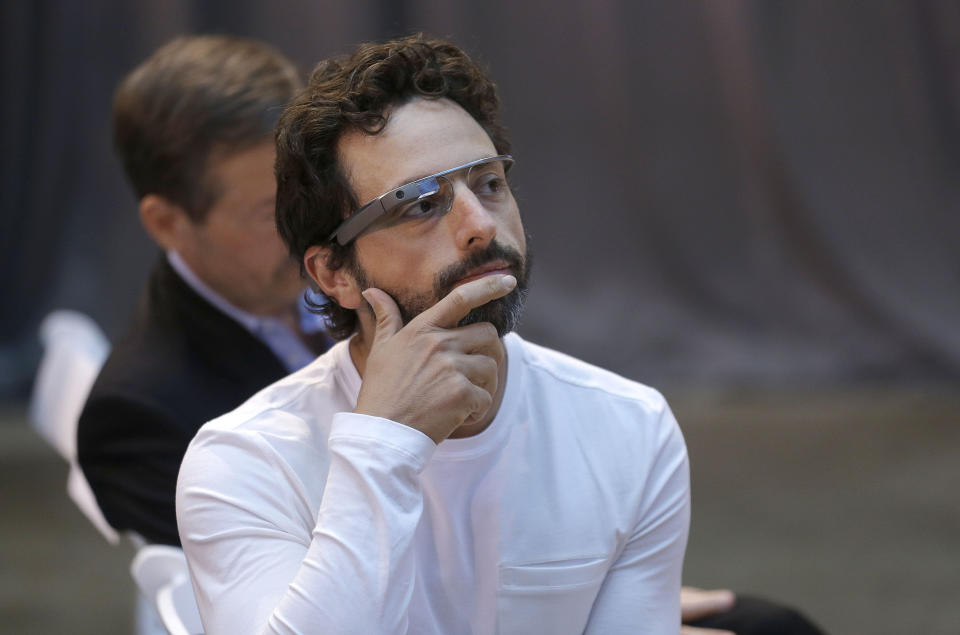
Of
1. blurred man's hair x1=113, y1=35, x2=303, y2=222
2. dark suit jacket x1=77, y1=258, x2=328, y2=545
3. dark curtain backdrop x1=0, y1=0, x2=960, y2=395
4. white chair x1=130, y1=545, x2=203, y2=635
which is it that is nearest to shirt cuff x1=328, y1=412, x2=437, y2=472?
white chair x1=130, y1=545, x2=203, y2=635

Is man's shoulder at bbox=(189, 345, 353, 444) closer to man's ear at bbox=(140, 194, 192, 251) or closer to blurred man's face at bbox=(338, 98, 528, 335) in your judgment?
blurred man's face at bbox=(338, 98, 528, 335)

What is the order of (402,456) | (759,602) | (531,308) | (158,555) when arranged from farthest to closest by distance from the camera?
(531,308), (759,602), (158,555), (402,456)

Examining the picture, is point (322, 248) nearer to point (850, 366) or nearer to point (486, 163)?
point (486, 163)

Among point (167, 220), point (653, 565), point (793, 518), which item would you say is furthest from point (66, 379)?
point (793, 518)

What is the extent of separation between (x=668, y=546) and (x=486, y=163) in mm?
540

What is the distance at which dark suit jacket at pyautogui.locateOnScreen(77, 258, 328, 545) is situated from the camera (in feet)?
5.79

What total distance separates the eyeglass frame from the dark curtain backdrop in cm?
382

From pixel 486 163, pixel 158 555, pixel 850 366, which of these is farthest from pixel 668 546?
pixel 850 366

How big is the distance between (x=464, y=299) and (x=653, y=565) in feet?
1.43

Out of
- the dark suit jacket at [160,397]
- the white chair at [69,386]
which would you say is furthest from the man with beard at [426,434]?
the white chair at [69,386]

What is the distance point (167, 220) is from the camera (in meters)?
2.07

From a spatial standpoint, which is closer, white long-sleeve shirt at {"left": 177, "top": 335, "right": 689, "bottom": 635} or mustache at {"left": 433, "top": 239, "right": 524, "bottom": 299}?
white long-sleeve shirt at {"left": 177, "top": 335, "right": 689, "bottom": 635}

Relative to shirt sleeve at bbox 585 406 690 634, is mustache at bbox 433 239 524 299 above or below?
above

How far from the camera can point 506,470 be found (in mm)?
1428
